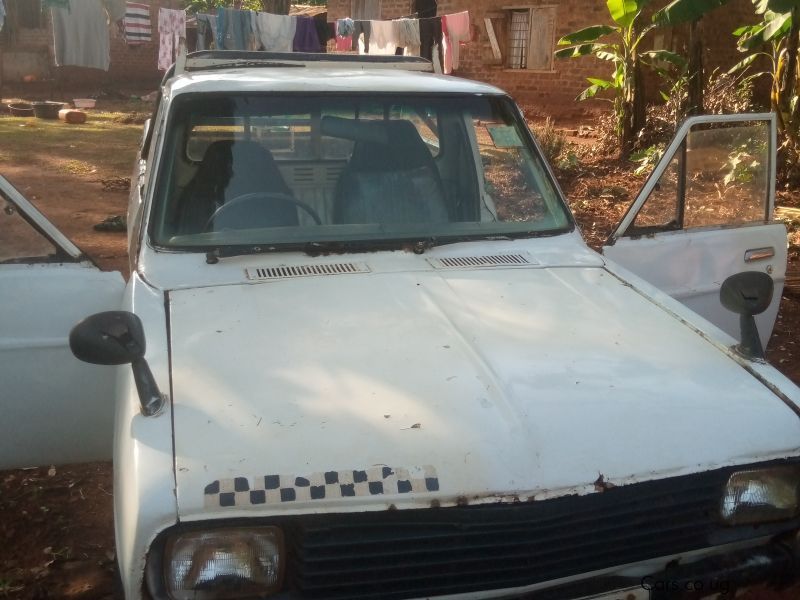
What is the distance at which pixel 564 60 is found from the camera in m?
13.8

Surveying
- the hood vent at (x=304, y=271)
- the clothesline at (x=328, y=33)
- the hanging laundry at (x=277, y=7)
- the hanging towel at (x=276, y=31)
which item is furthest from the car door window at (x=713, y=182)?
the hanging laundry at (x=277, y=7)

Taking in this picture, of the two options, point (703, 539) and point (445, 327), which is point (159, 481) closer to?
point (445, 327)

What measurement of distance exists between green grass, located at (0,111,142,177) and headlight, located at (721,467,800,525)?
10.9 m

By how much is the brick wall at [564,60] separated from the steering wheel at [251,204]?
1063 centimetres

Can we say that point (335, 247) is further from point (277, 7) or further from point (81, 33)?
point (81, 33)

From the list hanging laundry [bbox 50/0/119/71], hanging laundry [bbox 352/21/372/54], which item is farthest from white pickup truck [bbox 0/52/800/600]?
hanging laundry [bbox 50/0/119/71]

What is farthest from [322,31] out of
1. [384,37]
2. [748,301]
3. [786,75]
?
[748,301]

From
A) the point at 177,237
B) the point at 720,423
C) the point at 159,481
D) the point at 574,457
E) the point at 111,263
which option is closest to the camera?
the point at 159,481

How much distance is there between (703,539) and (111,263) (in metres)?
6.11

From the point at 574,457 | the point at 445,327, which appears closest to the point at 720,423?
the point at 574,457

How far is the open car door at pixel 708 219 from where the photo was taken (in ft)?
10.5

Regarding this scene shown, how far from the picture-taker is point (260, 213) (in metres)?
2.98

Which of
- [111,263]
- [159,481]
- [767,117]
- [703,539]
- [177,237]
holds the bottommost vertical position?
[111,263]

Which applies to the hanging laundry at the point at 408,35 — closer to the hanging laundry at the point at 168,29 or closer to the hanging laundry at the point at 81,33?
the hanging laundry at the point at 168,29
